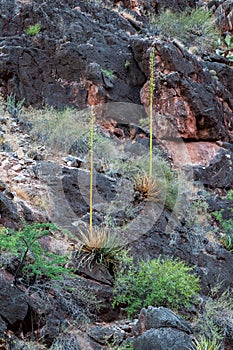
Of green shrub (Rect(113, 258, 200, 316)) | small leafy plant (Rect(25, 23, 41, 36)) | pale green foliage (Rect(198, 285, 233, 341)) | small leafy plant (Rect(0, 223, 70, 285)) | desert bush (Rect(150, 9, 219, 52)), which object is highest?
desert bush (Rect(150, 9, 219, 52))

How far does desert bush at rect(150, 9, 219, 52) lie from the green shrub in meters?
9.06

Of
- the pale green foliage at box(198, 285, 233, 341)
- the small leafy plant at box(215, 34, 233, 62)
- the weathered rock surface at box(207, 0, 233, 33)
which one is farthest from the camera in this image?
the weathered rock surface at box(207, 0, 233, 33)

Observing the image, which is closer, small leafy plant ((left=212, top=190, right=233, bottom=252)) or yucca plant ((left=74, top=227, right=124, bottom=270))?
yucca plant ((left=74, top=227, right=124, bottom=270))

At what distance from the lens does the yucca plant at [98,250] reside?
4879 mm

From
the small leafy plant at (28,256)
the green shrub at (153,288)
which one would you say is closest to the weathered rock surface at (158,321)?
the green shrub at (153,288)

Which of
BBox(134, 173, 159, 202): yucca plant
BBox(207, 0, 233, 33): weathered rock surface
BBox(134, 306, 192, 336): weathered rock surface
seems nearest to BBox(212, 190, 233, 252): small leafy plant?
BBox(134, 173, 159, 202): yucca plant

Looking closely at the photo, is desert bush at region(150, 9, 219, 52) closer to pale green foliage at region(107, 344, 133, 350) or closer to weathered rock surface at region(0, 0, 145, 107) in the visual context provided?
weathered rock surface at region(0, 0, 145, 107)

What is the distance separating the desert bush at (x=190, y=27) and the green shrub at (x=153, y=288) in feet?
29.7

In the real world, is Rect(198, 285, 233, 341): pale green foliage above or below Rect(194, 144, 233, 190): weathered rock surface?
below

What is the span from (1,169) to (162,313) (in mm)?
3258

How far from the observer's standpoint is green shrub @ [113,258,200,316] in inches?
181

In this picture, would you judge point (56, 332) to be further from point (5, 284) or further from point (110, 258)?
point (110, 258)

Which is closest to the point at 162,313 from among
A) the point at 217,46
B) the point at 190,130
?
the point at 190,130

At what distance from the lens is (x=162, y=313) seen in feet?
12.7
